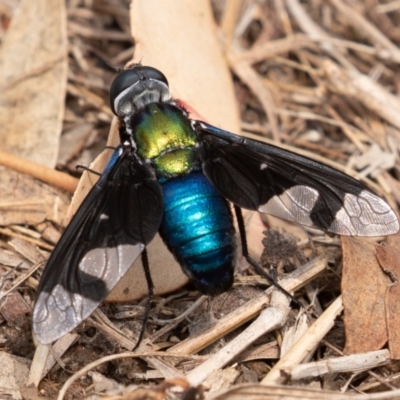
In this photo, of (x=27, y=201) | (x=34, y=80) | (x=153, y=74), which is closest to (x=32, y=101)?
(x=34, y=80)

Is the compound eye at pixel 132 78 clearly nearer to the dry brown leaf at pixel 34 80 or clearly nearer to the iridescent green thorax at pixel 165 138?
the iridescent green thorax at pixel 165 138

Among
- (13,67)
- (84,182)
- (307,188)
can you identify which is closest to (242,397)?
(307,188)

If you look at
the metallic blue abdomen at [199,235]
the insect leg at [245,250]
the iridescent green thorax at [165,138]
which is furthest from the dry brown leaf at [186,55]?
the metallic blue abdomen at [199,235]

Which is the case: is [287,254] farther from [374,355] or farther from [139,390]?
[139,390]

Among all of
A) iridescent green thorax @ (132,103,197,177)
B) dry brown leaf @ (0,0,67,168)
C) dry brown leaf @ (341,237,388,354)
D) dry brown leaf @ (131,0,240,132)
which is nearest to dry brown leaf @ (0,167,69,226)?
dry brown leaf @ (0,0,67,168)

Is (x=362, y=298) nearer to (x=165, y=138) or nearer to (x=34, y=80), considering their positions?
(x=165, y=138)
